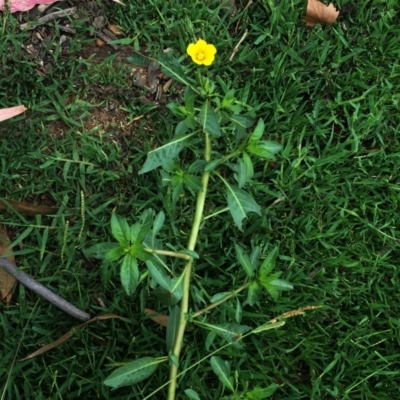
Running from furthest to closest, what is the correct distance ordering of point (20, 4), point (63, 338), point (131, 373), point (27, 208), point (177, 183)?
point (20, 4), point (27, 208), point (63, 338), point (177, 183), point (131, 373)

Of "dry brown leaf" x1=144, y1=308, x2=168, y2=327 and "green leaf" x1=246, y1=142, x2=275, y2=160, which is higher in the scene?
"green leaf" x1=246, y1=142, x2=275, y2=160

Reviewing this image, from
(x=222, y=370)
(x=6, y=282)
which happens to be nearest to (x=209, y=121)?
(x=222, y=370)

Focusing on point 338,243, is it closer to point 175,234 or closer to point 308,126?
point 308,126

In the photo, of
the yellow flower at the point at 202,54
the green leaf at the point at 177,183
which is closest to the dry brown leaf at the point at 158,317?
the green leaf at the point at 177,183

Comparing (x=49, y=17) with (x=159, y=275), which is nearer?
(x=159, y=275)

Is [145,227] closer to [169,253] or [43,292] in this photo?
[169,253]

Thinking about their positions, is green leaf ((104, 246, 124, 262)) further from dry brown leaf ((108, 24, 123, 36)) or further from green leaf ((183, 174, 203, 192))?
dry brown leaf ((108, 24, 123, 36))

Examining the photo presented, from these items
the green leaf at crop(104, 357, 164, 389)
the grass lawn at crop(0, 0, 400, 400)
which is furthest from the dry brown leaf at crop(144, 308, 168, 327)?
the green leaf at crop(104, 357, 164, 389)
